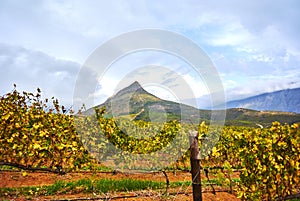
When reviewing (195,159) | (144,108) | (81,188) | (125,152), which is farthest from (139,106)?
(195,159)

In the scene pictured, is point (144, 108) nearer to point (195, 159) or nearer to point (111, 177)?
point (111, 177)

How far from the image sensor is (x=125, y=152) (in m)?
11.1

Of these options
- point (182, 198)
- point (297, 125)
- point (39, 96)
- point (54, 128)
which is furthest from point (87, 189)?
point (297, 125)

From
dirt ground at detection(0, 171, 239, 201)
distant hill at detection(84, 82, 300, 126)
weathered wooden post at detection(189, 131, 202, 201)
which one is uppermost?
distant hill at detection(84, 82, 300, 126)

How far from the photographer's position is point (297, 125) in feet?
21.4

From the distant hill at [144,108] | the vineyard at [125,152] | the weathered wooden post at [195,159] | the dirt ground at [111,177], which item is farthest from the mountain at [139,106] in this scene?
the dirt ground at [111,177]

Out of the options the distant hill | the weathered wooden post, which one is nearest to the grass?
the distant hill

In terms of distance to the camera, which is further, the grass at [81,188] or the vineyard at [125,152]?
the grass at [81,188]

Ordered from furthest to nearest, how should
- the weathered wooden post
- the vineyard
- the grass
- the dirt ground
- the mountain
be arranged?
the mountain → the grass → the dirt ground → the vineyard → the weathered wooden post

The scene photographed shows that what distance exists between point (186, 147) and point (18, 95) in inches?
257

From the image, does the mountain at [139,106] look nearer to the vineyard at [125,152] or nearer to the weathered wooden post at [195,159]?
the vineyard at [125,152]

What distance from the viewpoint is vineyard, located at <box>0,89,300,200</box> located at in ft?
21.4

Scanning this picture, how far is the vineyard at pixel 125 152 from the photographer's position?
21.4 ft

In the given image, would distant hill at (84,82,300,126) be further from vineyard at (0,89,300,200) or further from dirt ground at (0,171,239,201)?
dirt ground at (0,171,239,201)
